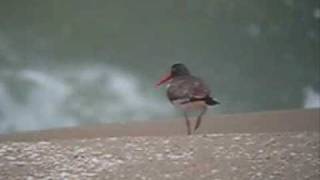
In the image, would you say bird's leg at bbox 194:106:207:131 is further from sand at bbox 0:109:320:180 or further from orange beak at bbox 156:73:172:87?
orange beak at bbox 156:73:172:87

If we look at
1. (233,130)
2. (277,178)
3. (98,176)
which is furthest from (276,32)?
(98,176)

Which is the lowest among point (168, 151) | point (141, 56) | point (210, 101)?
point (168, 151)

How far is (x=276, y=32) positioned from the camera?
2016 mm

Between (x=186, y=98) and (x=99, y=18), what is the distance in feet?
1.09

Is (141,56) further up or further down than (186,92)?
further up

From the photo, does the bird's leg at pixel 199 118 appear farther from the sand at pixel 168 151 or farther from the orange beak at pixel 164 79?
the orange beak at pixel 164 79

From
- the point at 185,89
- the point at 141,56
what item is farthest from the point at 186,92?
the point at 141,56

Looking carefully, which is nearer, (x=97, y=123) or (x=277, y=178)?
(x=277, y=178)

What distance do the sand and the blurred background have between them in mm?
42

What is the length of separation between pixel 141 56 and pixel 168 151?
301 millimetres

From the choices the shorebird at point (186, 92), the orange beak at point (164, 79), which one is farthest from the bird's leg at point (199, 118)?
the orange beak at point (164, 79)

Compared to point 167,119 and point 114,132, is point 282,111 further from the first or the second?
point 114,132

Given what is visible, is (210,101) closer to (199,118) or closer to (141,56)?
(199,118)

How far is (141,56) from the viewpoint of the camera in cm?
187
